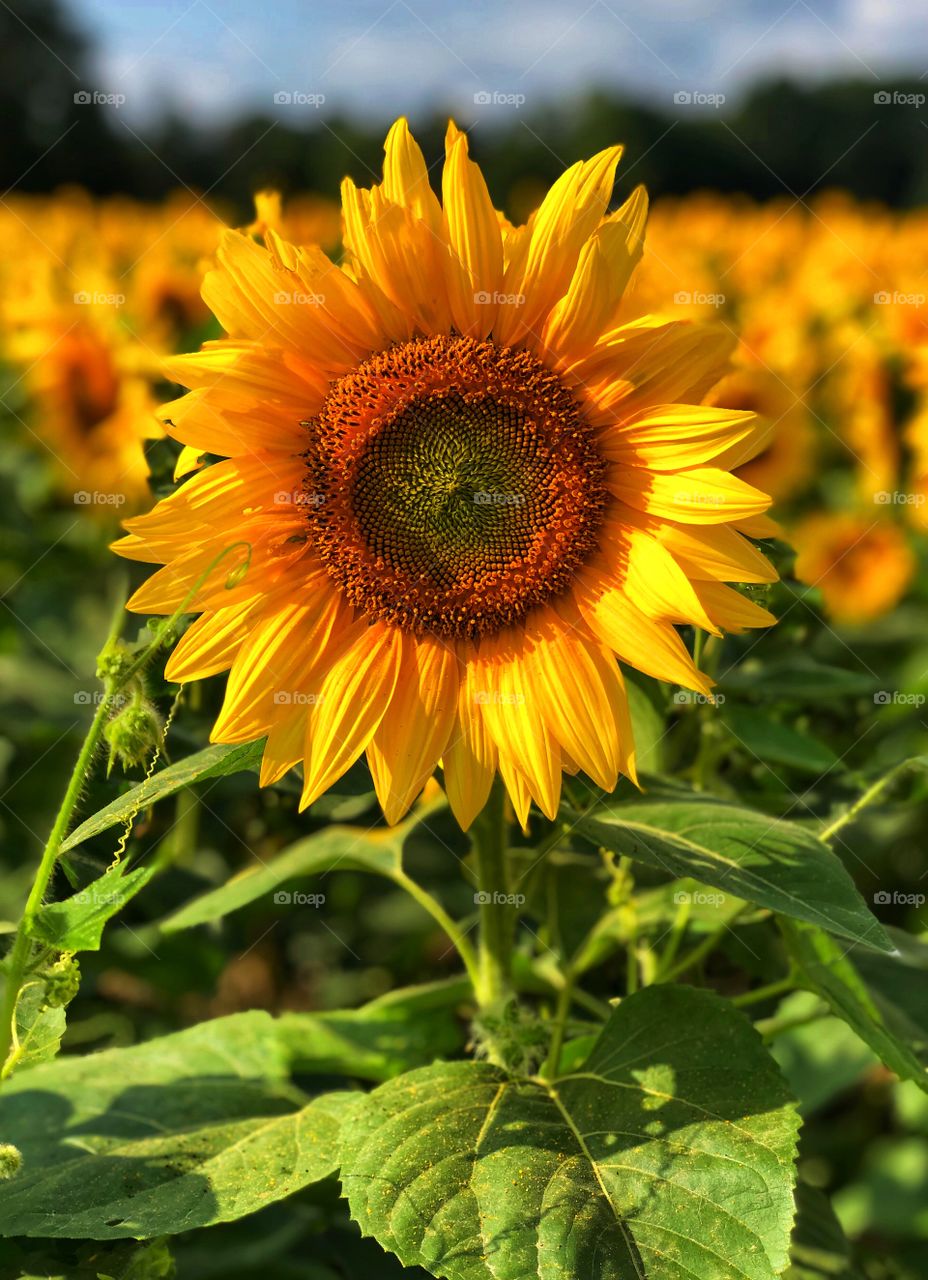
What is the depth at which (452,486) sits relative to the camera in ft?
5.32

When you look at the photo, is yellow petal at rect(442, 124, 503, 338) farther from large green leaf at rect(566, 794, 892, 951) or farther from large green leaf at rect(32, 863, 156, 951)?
large green leaf at rect(32, 863, 156, 951)

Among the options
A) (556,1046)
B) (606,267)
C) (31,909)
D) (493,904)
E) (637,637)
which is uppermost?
(606,267)

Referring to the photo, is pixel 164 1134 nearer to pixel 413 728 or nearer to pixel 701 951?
pixel 413 728

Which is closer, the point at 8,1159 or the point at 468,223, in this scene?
the point at 8,1159

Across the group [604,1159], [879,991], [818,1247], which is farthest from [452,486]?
[818,1247]

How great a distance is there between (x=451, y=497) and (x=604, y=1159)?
2.60 feet

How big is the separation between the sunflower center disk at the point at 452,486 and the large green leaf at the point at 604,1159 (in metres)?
0.53

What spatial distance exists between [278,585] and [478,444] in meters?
0.31

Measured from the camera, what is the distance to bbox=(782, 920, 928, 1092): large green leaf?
56.3 inches

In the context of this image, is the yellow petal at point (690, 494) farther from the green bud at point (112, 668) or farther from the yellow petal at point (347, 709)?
the green bud at point (112, 668)

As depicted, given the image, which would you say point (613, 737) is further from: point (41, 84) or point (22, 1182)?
point (41, 84)

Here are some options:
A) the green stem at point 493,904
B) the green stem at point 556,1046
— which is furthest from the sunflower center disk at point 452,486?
the green stem at point 556,1046

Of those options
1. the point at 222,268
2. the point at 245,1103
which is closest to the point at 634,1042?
the point at 245,1103

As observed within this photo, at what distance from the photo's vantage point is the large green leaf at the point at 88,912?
44.9 inches
